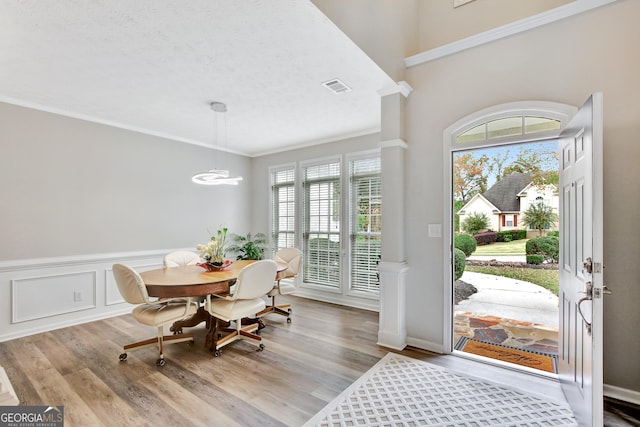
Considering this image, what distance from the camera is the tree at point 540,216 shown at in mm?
5586

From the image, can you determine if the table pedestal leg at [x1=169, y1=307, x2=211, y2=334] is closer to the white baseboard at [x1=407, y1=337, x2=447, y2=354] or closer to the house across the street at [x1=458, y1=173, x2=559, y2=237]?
the white baseboard at [x1=407, y1=337, x2=447, y2=354]

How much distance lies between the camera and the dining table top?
2.75 m

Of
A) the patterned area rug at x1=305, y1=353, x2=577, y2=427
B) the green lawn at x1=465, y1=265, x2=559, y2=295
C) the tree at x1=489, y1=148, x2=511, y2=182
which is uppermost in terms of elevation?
the tree at x1=489, y1=148, x2=511, y2=182

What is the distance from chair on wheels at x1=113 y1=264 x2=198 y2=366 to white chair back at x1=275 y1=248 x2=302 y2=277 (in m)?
1.53

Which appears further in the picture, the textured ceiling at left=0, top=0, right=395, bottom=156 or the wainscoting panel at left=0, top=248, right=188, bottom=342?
the wainscoting panel at left=0, top=248, right=188, bottom=342

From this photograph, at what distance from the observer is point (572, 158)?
2189 mm

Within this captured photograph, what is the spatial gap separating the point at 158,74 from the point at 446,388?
12.4 ft

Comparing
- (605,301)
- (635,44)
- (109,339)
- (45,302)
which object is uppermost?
(635,44)

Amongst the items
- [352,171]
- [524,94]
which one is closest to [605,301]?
[524,94]

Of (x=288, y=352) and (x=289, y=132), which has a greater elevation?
(x=289, y=132)

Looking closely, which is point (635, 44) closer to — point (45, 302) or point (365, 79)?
point (365, 79)

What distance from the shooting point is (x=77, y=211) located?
396cm

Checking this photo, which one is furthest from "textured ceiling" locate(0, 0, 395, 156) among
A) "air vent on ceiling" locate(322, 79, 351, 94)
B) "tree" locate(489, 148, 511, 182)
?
"tree" locate(489, 148, 511, 182)

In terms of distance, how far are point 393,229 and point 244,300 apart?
1751mm
